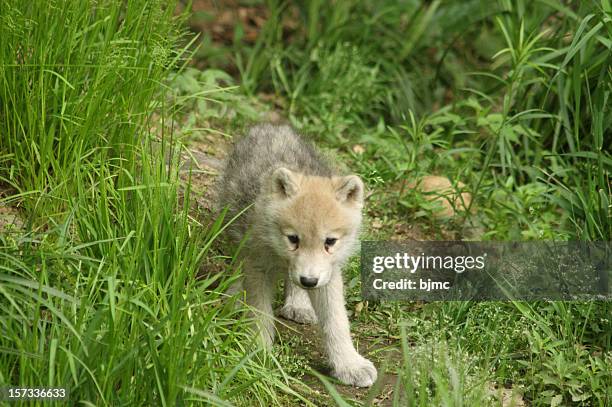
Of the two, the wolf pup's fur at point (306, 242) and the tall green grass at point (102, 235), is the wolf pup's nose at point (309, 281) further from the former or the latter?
the tall green grass at point (102, 235)

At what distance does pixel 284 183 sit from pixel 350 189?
1.26 ft

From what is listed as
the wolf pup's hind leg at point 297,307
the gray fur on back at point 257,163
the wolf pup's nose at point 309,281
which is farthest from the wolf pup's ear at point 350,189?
the wolf pup's hind leg at point 297,307

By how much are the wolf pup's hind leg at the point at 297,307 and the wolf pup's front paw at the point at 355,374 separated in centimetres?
68

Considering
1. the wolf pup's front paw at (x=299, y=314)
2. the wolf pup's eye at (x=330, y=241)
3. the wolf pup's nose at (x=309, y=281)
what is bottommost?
the wolf pup's front paw at (x=299, y=314)

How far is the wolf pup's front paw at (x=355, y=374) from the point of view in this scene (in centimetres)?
512

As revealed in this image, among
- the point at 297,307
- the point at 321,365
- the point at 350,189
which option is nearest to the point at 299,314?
the point at 297,307

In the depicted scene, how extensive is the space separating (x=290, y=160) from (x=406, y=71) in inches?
160

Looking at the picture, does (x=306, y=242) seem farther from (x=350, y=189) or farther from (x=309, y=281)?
(x=350, y=189)

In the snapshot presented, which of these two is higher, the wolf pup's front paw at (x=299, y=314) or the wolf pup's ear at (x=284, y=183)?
the wolf pup's ear at (x=284, y=183)

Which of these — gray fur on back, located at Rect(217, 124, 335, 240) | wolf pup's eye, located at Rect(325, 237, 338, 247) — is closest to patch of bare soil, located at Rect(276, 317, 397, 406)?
wolf pup's eye, located at Rect(325, 237, 338, 247)

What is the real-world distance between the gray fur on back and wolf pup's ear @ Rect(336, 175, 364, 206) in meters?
0.43

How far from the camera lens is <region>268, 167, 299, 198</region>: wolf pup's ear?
5090mm

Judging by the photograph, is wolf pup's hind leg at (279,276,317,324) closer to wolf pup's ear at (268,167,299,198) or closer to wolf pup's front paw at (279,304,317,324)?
wolf pup's front paw at (279,304,317,324)

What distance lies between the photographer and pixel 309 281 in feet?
15.7
